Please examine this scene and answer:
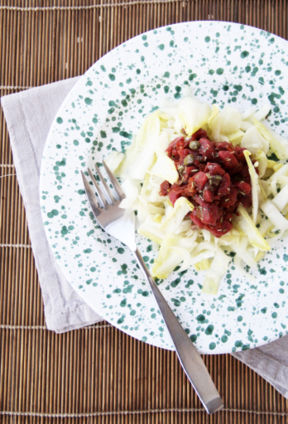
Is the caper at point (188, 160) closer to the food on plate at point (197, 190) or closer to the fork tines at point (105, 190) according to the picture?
the food on plate at point (197, 190)

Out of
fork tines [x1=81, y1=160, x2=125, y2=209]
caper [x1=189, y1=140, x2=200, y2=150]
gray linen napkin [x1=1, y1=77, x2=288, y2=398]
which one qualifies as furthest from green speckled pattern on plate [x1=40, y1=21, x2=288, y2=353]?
caper [x1=189, y1=140, x2=200, y2=150]

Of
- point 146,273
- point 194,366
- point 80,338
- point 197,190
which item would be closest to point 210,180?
point 197,190

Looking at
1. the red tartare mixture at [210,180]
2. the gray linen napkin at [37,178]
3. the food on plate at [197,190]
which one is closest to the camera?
the red tartare mixture at [210,180]

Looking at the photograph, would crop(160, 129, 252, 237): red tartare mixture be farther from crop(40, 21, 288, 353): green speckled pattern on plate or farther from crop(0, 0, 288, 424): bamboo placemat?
crop(0, 0, 288, 424): bamboo placemat

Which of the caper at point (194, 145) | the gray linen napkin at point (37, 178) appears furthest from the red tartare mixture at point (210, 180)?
the gray linen napkin at point (37, 178)

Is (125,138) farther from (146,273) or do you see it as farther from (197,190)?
(146,273)

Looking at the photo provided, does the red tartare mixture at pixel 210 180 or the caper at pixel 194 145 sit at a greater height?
the caper at pixel 194 145
